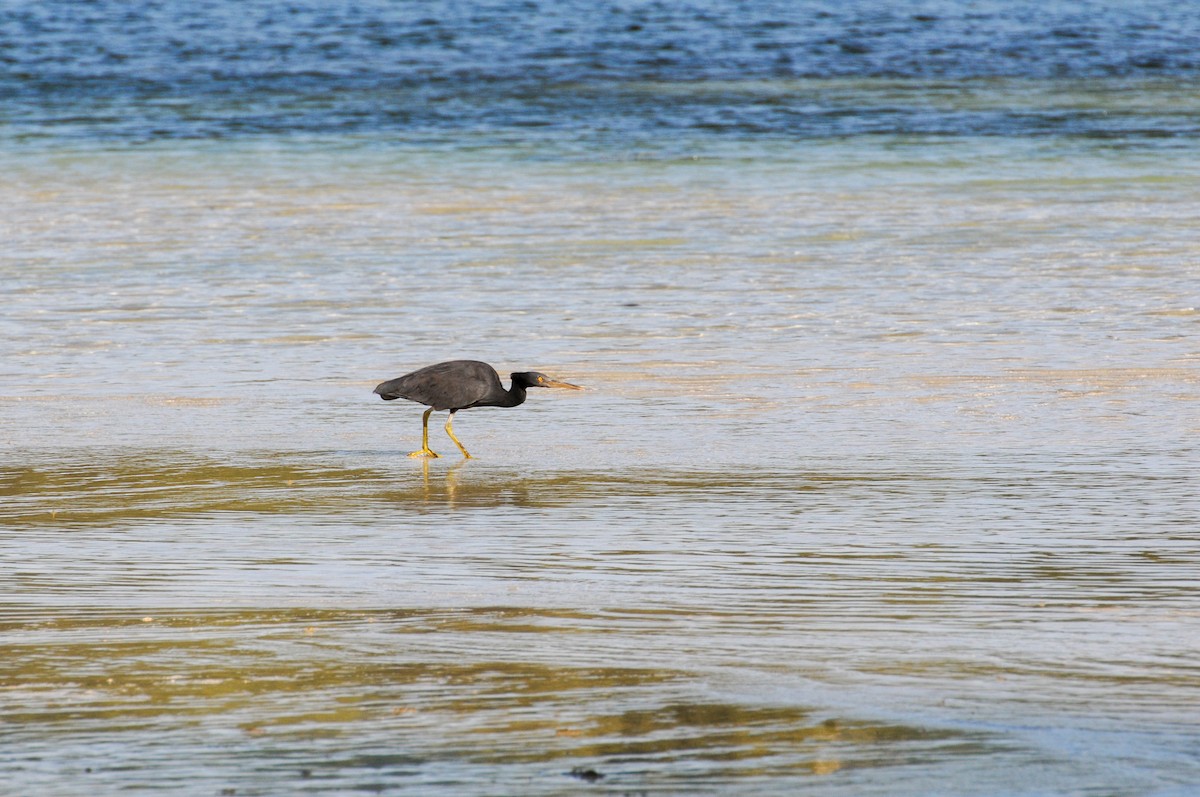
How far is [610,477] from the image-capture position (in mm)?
7887

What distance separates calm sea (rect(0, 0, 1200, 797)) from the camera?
4.68 metres

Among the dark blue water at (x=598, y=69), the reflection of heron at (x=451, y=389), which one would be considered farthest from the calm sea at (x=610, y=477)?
the dark blue water at (x=598, y=69)

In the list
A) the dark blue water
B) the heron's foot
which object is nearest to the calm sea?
the heron's foot

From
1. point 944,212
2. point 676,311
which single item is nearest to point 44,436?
point 676,311

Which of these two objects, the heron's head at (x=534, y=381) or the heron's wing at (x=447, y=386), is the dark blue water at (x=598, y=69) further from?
the heron's wing at (x=447, y=386)

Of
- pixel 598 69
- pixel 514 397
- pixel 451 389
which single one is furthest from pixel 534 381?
pixel 598 69

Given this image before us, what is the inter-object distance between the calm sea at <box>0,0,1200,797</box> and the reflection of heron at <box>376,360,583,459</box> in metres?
0.22

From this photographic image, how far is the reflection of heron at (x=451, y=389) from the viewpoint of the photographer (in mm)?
8648

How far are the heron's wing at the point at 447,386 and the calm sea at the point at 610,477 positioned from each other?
10.4 inches

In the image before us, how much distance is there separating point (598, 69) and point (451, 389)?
26855mm

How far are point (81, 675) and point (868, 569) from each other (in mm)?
2447

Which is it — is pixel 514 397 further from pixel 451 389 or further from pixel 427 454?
pixel 427 454

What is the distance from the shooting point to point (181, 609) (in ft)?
19.0

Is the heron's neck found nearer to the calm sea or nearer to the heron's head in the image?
the heron's head
